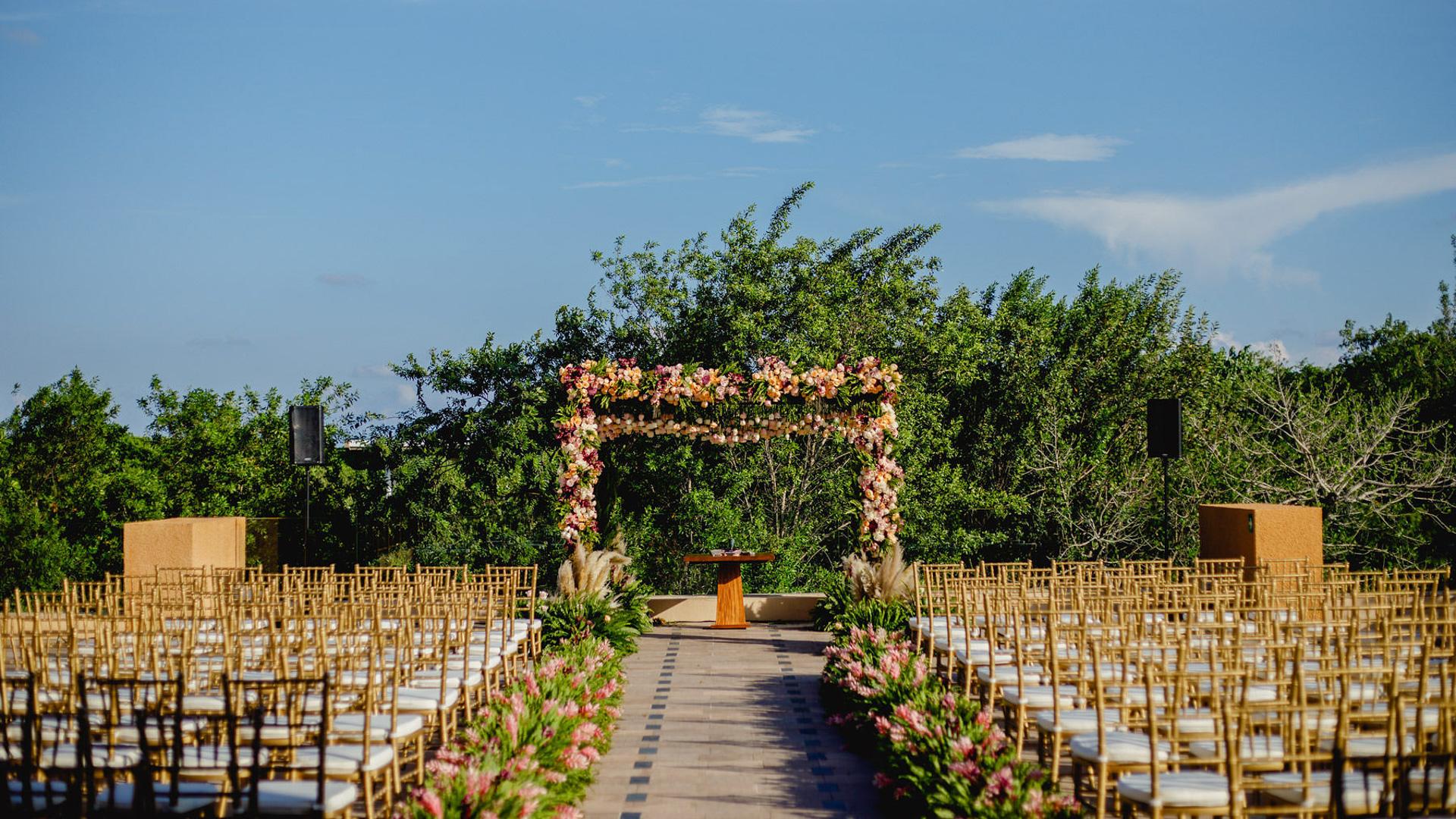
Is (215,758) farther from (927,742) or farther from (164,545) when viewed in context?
(164,545)

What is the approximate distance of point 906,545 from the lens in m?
16.2

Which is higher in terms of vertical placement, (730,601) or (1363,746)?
(1363,746)

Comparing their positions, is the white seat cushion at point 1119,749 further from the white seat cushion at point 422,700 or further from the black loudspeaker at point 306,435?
the black loudspeaker at point 306,435

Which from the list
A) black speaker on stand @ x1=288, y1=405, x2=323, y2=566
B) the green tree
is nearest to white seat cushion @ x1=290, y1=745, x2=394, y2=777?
black speaker on stand @ x1=288, y1=405, x2=323, y2=566

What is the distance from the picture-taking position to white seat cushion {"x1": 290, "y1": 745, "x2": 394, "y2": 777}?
467 centimetres

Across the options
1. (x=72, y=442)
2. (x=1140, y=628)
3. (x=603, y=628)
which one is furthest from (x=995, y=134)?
(x=72, y=442)

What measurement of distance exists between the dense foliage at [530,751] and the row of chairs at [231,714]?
→ 23 cm

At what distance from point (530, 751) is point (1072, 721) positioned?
2518mm

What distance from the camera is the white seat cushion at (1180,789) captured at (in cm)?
424

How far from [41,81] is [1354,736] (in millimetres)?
15364

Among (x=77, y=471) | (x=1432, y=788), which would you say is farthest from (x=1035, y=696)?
(x=77, y=471)

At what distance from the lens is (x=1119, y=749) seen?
4.83 m

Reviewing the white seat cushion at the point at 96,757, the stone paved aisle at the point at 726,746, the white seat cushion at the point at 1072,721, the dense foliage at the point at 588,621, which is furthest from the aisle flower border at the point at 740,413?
the white seat cushion at the point at 96,757

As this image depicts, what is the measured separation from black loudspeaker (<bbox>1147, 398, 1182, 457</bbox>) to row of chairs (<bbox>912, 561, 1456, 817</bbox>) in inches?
178
